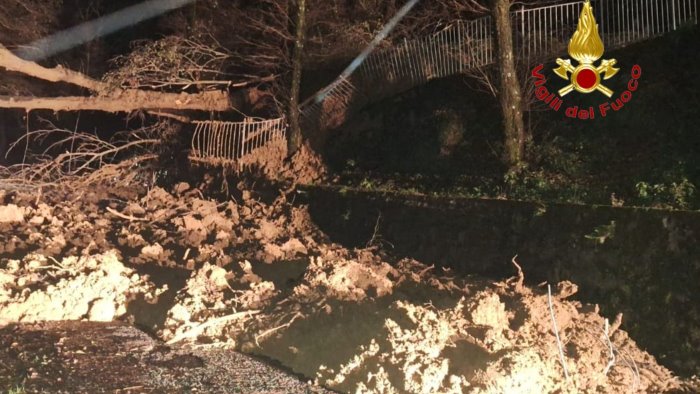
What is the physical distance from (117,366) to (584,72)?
27.8 feet

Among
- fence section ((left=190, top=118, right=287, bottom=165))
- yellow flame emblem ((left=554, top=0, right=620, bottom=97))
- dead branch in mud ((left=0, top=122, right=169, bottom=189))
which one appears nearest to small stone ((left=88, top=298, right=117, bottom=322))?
dead branch in mud ((left=0, top=122, right=169, bottom=189))

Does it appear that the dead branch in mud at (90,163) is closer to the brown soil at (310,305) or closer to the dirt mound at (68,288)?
the brown soil at (310,305)

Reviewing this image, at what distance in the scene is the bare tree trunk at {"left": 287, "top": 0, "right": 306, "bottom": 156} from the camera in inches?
482

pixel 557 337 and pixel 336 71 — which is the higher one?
pixel 336 71

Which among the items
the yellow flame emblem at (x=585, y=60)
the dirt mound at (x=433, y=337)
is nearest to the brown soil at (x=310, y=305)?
the dirt mound at (x=433, y=337)

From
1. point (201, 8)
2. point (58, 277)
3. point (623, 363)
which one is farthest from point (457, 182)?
point (201, 8)

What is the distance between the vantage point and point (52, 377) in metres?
5.72

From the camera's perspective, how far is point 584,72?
1000 centimetres

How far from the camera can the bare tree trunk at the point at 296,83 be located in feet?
40.2

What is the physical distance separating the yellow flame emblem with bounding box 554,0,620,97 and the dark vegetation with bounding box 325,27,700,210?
215 mm

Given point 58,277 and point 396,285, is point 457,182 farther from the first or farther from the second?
point 58,277

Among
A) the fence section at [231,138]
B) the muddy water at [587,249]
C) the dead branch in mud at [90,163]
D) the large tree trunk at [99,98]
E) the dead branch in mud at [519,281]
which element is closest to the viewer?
the muddy water at [587,249]

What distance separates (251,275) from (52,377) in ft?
9.63

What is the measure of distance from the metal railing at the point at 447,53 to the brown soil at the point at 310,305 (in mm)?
2870
